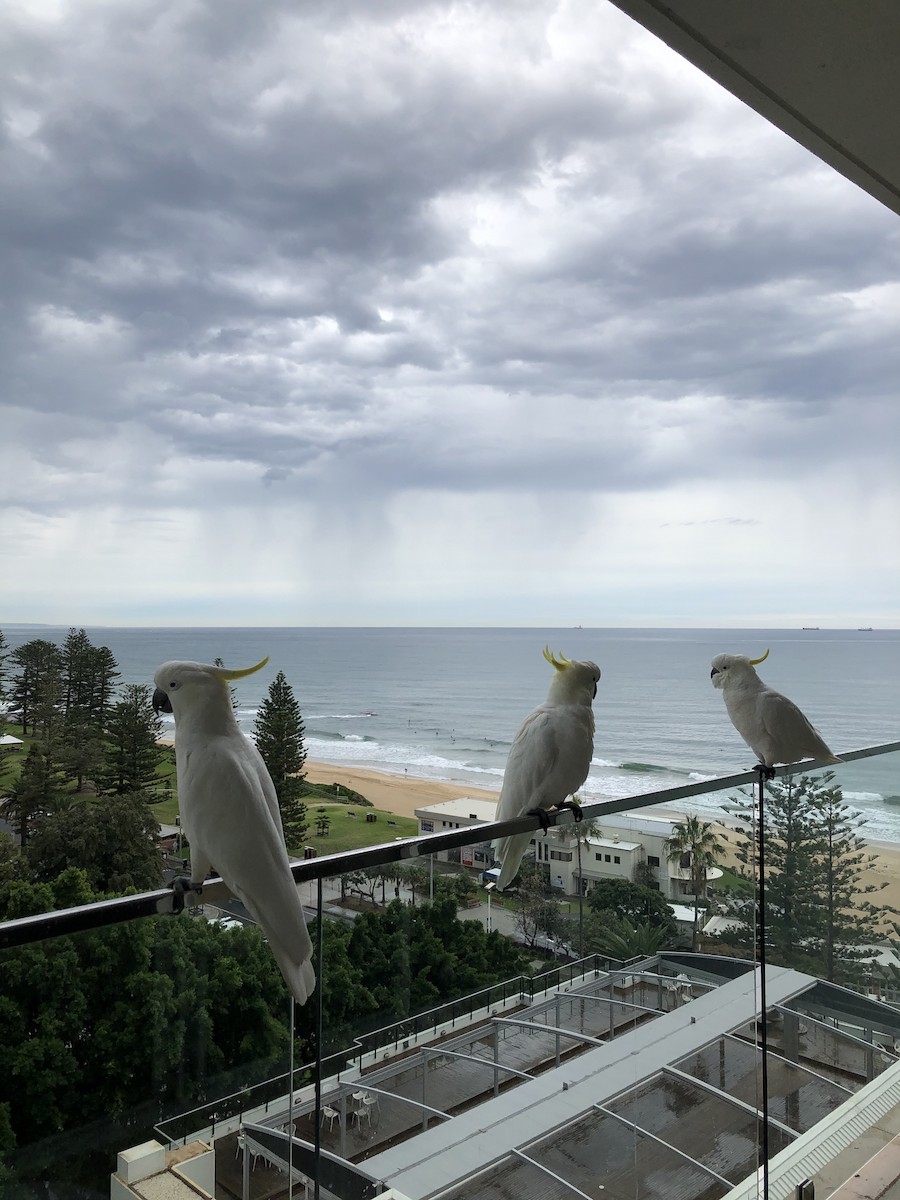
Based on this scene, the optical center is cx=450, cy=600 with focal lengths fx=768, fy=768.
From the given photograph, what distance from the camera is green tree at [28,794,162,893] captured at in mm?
11789

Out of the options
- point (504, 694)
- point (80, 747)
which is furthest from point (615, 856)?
point (504, 694)

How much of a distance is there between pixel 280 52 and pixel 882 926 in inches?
520

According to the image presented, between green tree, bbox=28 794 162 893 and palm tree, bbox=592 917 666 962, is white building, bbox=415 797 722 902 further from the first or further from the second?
green tree, bbox=28 794 162 893

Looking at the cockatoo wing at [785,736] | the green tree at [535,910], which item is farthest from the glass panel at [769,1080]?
the cockatoo wing at [785,736]

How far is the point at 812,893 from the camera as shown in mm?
1779

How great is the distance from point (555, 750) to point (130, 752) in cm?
1291

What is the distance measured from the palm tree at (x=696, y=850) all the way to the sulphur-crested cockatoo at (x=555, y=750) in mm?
229

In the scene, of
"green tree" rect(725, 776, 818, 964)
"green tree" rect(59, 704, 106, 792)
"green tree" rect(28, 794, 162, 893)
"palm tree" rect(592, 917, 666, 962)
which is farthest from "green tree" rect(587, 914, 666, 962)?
"green tree" rect(59, 704, 106, 792)

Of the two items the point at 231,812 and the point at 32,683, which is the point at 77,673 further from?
the point at 231,812

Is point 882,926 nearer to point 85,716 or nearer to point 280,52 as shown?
point 280,52

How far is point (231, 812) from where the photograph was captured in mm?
1003

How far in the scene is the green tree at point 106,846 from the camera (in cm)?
1179

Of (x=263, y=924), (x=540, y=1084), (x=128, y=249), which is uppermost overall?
(x=128, y=249)

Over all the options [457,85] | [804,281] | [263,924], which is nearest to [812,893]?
[263,924]
